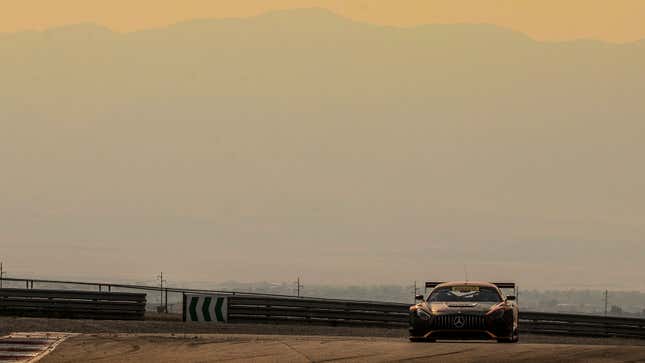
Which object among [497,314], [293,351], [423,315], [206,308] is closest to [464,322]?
[497,314]

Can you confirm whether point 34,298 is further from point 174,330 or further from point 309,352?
point 309,352

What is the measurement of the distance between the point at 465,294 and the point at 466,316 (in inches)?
47.6

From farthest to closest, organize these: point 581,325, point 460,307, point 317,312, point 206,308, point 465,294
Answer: point 581,325 < point 317,312 < point 206,308 < point 465,294 < point 460,307

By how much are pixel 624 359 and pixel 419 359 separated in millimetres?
3489

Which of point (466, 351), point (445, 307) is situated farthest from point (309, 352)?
point (445, 307)

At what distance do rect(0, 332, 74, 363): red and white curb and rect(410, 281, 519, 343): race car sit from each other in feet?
23.9

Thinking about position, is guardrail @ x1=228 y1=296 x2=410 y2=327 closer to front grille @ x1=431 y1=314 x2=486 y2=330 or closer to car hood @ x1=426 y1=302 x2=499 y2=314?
car hood @ x1=426 y1=302 x2=499 y2=314

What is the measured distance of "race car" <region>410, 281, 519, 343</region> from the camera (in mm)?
25219

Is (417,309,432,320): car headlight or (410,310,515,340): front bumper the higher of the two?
(417,309,432,320): car headlight

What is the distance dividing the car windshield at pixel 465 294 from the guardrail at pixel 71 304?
1482cm

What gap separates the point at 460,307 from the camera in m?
25.4

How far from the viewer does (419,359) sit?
A: 797 inches

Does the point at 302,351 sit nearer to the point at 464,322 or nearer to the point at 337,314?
the point at 464,322

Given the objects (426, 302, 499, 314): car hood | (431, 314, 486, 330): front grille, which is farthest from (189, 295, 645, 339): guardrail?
(431, 314, 486, 330): front grille
